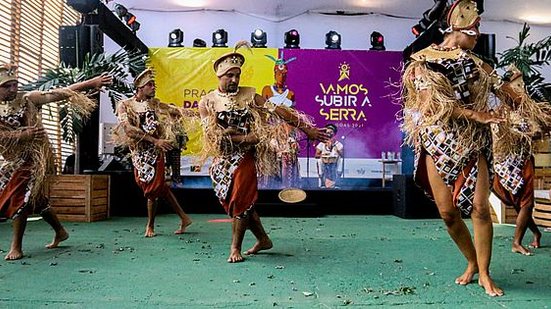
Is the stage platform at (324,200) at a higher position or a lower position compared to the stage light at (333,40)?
lower

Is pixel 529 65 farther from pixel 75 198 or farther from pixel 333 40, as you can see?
pixel 75 198

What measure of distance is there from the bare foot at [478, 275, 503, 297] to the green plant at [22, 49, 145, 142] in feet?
16.4

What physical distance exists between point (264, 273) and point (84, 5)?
5379 millimetres

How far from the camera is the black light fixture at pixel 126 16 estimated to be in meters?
9.48

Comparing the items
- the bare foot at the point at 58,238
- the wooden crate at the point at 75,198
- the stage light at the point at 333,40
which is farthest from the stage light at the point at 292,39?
the bare foot at the point at 58,238

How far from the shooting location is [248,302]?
8.46 feet

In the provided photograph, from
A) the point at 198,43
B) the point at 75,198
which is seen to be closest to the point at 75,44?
the point at 75,198


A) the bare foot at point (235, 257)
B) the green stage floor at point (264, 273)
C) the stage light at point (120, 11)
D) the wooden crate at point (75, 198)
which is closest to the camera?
the green stage floor at point (264, 273)

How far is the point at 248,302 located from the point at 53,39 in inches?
297

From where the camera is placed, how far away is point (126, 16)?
967 centimetres

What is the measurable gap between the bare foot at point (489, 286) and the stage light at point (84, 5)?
6.25 meters

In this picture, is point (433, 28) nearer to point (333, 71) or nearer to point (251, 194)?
point (333, 71)

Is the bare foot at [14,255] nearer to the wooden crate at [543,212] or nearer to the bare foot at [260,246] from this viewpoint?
the bare foot at [260,246]

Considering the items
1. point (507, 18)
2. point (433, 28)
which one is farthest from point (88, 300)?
point (507, 18)
